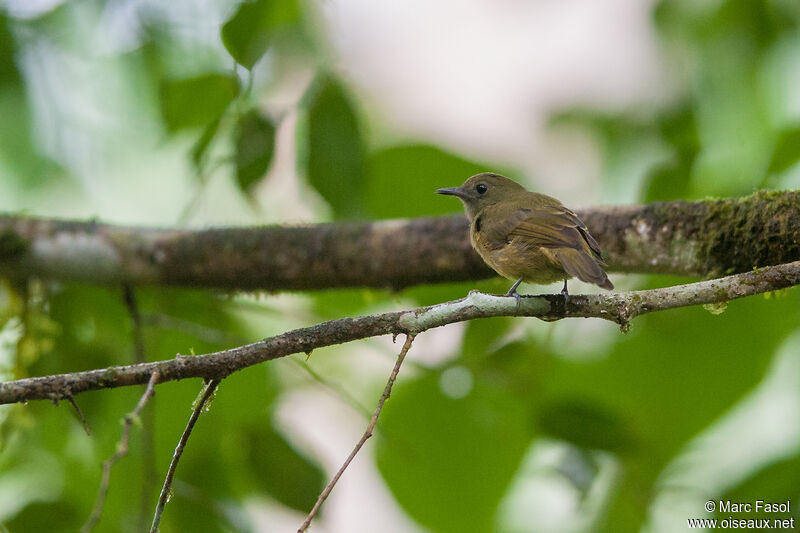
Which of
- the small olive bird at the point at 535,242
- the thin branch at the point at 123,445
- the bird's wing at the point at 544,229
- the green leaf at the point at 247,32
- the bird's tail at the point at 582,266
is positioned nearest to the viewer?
the thin branch at the point at 123,445

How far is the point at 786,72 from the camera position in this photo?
14.8 feet

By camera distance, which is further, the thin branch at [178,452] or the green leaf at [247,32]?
the green leaf at [247,32]

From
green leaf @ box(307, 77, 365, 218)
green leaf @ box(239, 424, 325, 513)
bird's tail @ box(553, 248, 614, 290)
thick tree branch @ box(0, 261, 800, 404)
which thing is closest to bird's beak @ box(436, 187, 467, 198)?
green leaf @ box(307, 77, 365, 218)

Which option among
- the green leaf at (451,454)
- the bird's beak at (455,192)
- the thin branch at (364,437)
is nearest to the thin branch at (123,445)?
the thin branch at (364,437)

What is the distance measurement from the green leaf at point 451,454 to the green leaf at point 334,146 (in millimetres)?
975

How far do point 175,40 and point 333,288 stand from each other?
1.93m

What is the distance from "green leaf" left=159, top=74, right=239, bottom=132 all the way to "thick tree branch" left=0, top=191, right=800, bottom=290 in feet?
1.82

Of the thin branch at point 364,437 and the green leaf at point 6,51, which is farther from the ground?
the green leaf at point 6,51

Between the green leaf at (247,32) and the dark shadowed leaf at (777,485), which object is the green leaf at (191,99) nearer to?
the green leaf at (247,32)

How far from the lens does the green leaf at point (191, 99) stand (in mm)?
3771

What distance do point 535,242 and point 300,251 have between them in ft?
3.97

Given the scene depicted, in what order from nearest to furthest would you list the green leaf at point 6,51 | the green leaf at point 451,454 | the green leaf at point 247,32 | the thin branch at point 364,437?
the thin branch at point 364,437
the green leaf at point 247,32
the green leaf at point 451,454
the green leaf at point 6,51

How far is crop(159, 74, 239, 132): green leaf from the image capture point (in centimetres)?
377

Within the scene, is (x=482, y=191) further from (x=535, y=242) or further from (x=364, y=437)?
(x=364, y=437)
